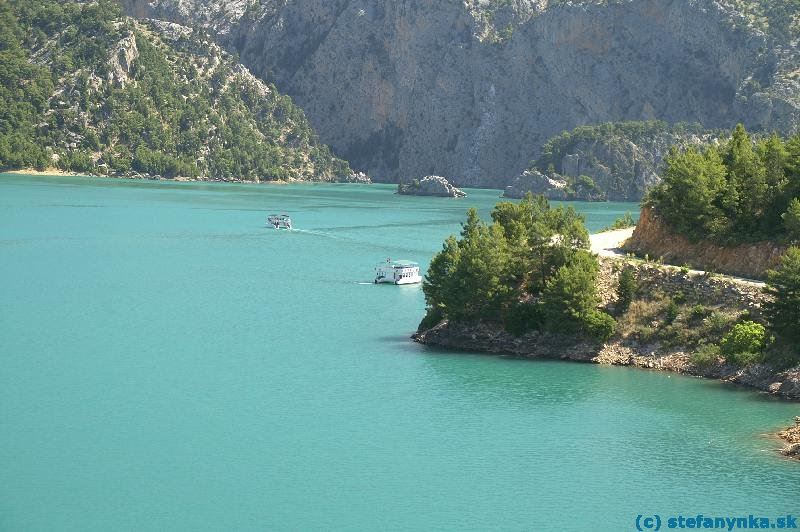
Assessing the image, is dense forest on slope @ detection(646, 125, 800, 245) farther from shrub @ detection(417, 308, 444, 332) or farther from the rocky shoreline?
shrub @ detection(417, 308, 444, 332)

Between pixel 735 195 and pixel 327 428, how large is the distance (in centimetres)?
3305

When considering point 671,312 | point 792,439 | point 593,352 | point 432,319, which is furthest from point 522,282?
point 792,439

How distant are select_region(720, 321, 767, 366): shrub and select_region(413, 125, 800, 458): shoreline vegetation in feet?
0.24

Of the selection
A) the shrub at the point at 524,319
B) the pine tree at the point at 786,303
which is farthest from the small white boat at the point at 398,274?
the pine tree at the point at 786,303

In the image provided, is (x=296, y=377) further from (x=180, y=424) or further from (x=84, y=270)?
(x=84, y=270)

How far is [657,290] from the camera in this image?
7200 cm

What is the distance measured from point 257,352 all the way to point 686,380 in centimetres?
2667

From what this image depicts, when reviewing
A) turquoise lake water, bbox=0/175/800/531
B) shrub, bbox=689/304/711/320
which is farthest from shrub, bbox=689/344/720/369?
shrub, bbox=689/304/711/320

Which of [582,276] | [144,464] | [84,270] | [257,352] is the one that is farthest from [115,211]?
[144,464]

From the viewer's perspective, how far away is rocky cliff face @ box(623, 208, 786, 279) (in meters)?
72.7

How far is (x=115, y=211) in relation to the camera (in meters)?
177

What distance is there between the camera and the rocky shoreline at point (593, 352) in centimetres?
6312

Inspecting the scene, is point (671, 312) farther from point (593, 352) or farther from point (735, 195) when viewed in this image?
point (735, 195)

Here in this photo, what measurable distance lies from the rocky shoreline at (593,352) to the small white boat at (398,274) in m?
33.1
